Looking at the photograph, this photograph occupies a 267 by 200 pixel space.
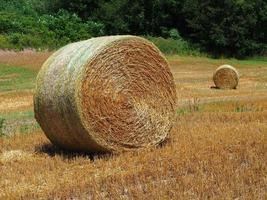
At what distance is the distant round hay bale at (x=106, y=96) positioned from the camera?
9602mm

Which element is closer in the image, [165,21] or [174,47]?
[174,47]

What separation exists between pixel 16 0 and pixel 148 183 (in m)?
52.3

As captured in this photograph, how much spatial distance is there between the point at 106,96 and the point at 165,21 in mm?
44383

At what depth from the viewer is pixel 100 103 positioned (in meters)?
9.86

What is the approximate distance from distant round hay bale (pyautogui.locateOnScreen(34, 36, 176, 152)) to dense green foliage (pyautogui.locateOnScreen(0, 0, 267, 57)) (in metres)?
33.6

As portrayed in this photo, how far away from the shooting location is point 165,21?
5375 cm

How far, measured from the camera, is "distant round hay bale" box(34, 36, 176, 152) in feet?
31.5

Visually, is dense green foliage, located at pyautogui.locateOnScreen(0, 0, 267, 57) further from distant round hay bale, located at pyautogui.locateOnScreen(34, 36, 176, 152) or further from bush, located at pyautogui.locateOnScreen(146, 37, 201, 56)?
distant round hay bale, located at pyautogui.locateOnScreen(34, 36, 176, 152)

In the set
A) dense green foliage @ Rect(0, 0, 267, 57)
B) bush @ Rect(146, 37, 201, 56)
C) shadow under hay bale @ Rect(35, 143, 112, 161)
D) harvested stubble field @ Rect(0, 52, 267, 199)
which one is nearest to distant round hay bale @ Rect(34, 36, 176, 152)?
shadow under hay bale @ Rect(35, 143, 112, 161)

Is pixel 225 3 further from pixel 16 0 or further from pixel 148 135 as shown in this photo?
pixel 148 135

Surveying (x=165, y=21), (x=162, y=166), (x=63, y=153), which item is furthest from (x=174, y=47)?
(x=162, y=166)

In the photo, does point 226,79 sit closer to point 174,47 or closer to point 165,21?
point 174,47

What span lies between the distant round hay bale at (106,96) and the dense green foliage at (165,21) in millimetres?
33625

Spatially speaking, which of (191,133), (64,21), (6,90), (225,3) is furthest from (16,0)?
(191,133)
